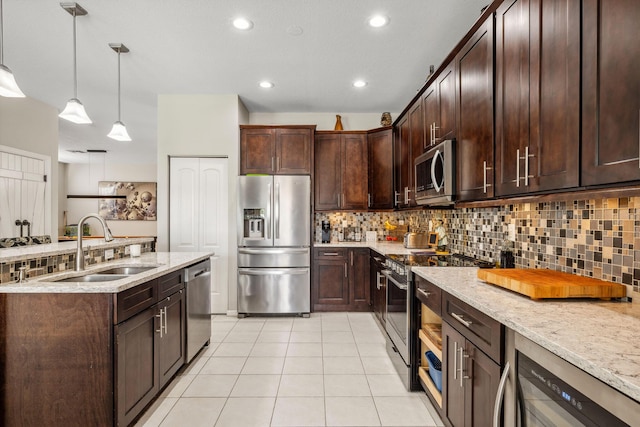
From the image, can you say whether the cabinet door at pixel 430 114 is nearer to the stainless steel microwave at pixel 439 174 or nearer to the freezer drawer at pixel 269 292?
the stainless steel microwave at pixel 439 174

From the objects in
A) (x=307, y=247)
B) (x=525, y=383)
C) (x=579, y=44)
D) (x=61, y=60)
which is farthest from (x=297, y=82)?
(x=525, y=383)

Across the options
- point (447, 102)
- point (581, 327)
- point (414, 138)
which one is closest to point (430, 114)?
point (447, 102)

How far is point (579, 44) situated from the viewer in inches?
50.6

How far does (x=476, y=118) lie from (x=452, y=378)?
1562 millimetres

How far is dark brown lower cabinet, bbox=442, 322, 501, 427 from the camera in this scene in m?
1.40

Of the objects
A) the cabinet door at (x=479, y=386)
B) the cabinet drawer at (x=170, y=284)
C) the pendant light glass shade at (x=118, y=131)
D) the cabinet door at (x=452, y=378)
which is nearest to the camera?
the cabinet door at (x=479, y=386)

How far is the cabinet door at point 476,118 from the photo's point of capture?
2.01 metres

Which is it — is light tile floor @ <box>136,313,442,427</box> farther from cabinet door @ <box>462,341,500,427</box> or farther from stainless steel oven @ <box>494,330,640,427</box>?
stainless steel oven @ <box>494,330,640,427</box>

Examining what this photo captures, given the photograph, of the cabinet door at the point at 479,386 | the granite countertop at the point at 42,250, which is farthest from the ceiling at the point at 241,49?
the cabinet door at the point at 479,386

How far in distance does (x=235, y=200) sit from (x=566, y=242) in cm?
359

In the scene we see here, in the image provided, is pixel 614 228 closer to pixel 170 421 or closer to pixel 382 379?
pixel 382 379

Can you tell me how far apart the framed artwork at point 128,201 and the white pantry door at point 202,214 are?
19.3 feet

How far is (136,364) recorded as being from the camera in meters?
2.03

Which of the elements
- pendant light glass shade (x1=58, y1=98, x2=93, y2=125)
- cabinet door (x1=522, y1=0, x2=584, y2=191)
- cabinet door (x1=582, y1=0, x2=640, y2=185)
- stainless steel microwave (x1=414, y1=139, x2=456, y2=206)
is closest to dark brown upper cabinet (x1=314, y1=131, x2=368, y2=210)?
stainless steel microwave (x1=414, y1=139, x2=456, y2=206)
